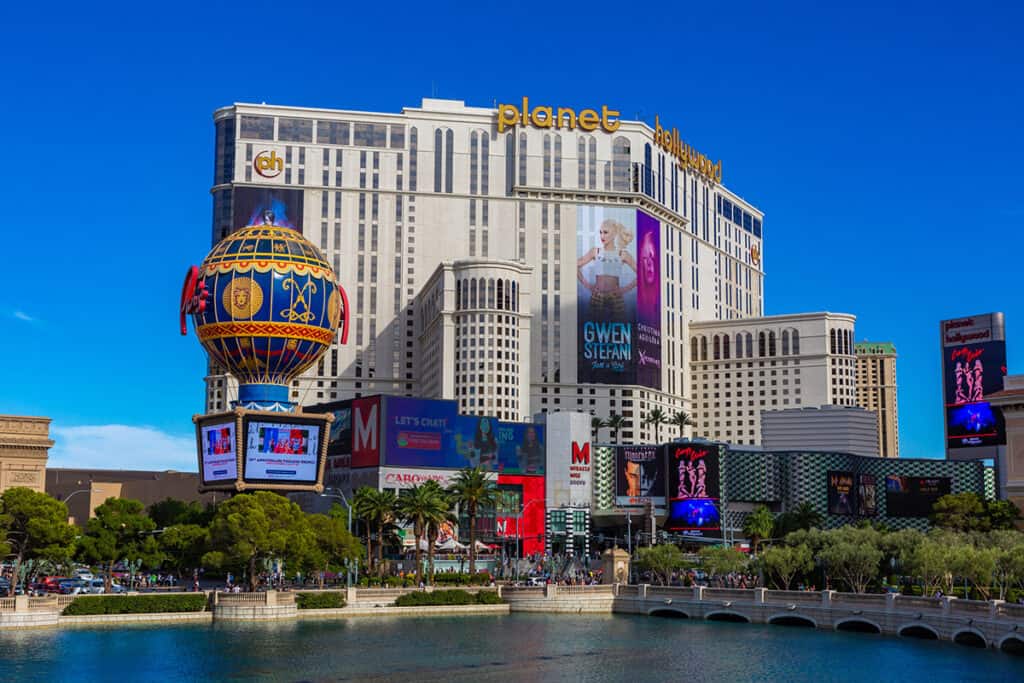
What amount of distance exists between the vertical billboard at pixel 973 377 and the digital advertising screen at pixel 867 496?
23.4 m

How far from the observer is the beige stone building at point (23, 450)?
4382 inches

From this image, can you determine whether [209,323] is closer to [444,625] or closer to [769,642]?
[444,625]

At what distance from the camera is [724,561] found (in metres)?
101

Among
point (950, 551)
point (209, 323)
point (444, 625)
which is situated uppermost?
point (209, 323)

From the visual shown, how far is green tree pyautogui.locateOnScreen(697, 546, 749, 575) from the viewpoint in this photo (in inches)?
3981

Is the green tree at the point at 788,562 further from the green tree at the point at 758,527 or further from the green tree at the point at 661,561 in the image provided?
the green tree at the point at 758,527

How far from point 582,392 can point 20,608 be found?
12372 centimetres

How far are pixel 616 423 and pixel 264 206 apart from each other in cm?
6585

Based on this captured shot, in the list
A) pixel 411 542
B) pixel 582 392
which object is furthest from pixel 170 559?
pixel 582 392

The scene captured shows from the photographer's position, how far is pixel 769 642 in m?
76.1

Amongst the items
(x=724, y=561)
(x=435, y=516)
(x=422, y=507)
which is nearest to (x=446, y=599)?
(x=422, y=507)

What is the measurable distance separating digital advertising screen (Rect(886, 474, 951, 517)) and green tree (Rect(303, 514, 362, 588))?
8477cm

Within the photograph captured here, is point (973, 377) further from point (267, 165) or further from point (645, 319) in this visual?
point (267, 165)

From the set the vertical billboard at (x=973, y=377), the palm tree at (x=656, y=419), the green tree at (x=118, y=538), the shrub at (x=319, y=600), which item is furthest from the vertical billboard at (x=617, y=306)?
the shrub at (x=319, y=600)
